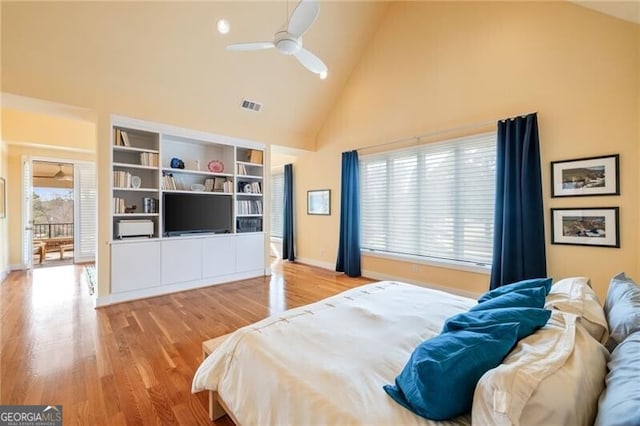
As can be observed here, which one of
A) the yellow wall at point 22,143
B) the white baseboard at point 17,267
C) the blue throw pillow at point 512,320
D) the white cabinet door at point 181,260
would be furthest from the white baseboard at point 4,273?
the blue throw pillow at point 512,320

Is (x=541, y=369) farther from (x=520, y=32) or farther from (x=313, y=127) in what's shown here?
(x=313, y=127)

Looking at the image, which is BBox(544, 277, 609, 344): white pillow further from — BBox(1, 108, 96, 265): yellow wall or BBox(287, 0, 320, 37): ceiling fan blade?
BBox(1, 108, 96, 265): yellow wall

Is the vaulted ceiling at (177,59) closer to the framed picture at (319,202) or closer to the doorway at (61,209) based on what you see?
the framed picture at (319,202)

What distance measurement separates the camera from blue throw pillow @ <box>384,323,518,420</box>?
3.01 feet

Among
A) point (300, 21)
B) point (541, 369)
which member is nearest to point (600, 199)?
point (541, 369)

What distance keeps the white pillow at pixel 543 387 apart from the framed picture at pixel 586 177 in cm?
279

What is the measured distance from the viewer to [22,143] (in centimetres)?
540

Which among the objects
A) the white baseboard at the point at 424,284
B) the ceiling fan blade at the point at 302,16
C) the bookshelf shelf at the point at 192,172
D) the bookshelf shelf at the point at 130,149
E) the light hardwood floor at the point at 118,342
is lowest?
the light hardwood floor at the point at 118,342

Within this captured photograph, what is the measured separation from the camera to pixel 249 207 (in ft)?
17.6

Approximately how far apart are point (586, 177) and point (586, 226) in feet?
1.72

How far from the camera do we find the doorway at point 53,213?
6.35m

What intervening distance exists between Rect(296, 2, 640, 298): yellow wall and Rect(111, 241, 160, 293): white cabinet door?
138 inches

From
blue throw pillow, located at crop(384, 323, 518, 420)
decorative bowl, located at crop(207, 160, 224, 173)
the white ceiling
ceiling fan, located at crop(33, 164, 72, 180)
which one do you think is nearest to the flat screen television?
A: decorative bowl, located at crop(207, 160, 224, 173)

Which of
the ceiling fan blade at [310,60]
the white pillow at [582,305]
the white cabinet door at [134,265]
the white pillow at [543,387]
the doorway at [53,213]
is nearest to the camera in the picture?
the white pillow at [543,387]
